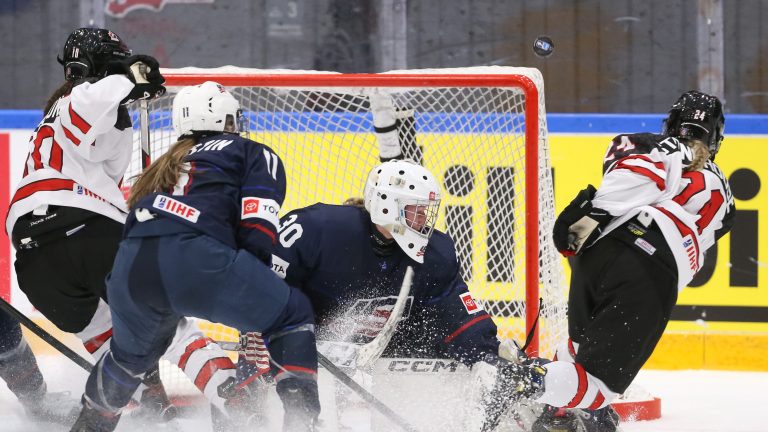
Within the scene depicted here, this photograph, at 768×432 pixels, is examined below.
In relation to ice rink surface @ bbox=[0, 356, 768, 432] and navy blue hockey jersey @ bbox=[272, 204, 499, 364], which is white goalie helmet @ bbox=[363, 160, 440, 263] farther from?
ice rink surface @ bbox=[0, 356, 768, 432]

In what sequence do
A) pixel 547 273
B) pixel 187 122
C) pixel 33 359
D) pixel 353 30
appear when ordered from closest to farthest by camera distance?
pixel 187 122, pixel 33 359, pixel 547 273, pixel 353 30

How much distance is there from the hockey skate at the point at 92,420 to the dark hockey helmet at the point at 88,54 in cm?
99

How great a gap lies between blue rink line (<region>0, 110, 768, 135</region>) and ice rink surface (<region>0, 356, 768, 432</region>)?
3.08 ft

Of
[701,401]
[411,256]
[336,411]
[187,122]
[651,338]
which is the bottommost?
[701,401]

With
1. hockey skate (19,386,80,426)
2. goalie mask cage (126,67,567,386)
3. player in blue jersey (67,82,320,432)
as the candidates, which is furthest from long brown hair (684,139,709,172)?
hockey skate (19,386,80,426)

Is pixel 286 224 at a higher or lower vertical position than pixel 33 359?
higher

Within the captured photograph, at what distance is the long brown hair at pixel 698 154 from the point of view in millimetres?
3125

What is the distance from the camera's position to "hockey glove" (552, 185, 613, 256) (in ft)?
10.1

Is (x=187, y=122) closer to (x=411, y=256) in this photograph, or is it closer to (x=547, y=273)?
(x=411, y=256)

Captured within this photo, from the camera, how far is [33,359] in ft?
10.9

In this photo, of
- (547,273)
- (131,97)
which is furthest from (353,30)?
(131,97)

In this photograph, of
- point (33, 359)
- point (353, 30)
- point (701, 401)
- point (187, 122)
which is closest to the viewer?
point (187, 122)

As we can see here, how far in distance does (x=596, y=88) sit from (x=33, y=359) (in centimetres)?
318

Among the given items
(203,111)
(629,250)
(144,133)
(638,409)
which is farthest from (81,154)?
(638,409)
